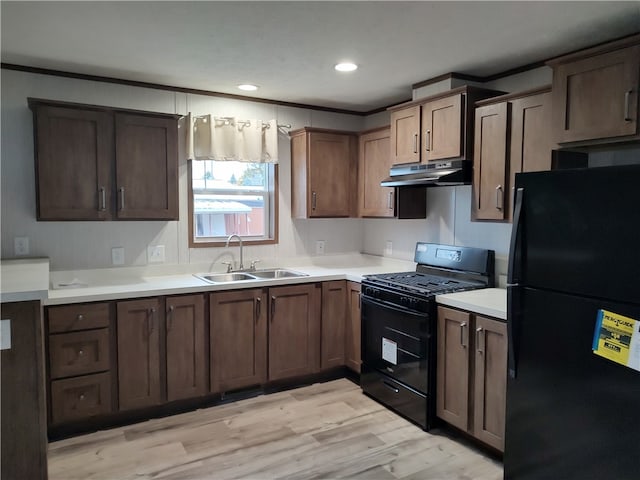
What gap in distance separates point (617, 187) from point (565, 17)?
3.26 ft

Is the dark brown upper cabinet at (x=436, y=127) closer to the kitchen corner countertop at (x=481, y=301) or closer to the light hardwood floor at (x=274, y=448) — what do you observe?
the kitchen corner countertop at (x=481, y=301)

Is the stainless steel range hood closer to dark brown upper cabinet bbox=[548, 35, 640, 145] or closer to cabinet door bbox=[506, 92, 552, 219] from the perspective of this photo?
→ cabinet door bbox=[506, 92, 552, 219]

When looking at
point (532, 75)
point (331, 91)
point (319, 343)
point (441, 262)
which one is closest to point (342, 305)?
point (319, 343)

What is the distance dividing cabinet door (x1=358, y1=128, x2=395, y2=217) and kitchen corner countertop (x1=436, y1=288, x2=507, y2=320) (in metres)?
1.12

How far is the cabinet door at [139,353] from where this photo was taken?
118 inches

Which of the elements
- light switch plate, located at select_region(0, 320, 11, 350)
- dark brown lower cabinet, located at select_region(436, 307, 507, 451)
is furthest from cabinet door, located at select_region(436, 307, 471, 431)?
light switch plate, located at select_region(0, 320, 11, 350)

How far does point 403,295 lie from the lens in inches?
122

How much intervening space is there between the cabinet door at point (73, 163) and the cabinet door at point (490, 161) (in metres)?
2.51

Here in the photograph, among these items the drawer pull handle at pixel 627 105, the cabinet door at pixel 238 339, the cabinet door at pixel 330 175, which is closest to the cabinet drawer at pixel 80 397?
the cabinet door at pixel 238 339

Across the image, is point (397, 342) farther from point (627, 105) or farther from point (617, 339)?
point (627, 105)

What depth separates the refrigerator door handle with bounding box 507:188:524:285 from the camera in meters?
2.22

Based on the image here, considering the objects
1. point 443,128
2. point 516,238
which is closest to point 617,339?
point 516,238

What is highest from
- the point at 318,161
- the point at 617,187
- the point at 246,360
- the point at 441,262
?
the point at 318,161

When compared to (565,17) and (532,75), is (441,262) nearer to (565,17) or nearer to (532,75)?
(532,75)
